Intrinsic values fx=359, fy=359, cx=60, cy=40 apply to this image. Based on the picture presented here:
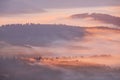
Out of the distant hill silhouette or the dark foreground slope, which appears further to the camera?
the distant hill silhouette

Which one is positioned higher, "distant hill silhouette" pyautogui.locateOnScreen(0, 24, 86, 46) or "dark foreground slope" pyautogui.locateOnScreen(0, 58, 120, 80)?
"distant hill silhouette" pyautogui.locateOnScreen(0, 24, 86, 46)

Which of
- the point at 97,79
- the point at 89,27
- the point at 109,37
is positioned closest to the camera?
the point at 97,79

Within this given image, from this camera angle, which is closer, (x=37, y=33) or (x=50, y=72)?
(x=50, y=72)

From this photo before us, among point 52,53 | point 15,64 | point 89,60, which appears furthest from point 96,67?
point 15,64

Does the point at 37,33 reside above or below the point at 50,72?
above

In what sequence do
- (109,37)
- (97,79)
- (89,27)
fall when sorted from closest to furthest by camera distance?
(97,79) < (109,37) < (89,27)

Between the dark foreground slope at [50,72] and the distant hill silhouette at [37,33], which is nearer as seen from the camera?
the dark foreground slope at [50,72]

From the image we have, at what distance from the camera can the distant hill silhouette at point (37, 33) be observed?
525 centimetres

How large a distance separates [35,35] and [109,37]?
1091 millimetres

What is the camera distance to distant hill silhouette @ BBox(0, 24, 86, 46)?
5.25 metres

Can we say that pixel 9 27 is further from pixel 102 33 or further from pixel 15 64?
pixel 102 33

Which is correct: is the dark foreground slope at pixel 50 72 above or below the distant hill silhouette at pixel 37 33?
below

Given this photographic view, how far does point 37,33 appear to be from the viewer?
5395mm

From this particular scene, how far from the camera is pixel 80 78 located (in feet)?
14.6
